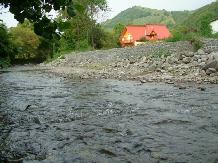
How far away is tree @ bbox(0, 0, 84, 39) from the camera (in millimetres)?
2088

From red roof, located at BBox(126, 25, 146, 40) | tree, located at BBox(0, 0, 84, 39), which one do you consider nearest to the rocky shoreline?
tree, located at BBox(0, 0, 84, 39)

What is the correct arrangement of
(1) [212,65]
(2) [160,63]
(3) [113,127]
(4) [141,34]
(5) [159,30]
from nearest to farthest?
(3) [113,127] → (1) [212,65] → (2) [160,63] → (4) [141,34] → (5) [159,30]

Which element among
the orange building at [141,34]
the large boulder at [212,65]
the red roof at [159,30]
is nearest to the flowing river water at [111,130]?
the large boulder at [212,65]

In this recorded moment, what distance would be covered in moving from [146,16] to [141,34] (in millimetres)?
103958

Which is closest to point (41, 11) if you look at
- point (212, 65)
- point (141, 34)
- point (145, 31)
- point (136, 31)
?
point (212, 65)

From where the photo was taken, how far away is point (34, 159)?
2.96 m

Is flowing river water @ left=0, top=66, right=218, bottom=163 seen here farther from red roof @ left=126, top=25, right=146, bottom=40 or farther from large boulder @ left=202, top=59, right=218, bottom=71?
red roof @ left=126, top=25, right=146, bottom=40

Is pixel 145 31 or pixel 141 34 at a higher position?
pixel 145 31

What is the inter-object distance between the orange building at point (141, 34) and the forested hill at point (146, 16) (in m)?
75.1

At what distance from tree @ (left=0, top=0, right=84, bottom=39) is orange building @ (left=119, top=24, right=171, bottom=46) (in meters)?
43.1

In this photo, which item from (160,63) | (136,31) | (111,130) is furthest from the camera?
(136,31)

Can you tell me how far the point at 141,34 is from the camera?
155 feet

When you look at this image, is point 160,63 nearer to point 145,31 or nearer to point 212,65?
point 212,65

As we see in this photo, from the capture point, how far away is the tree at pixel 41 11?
2.09 metres
